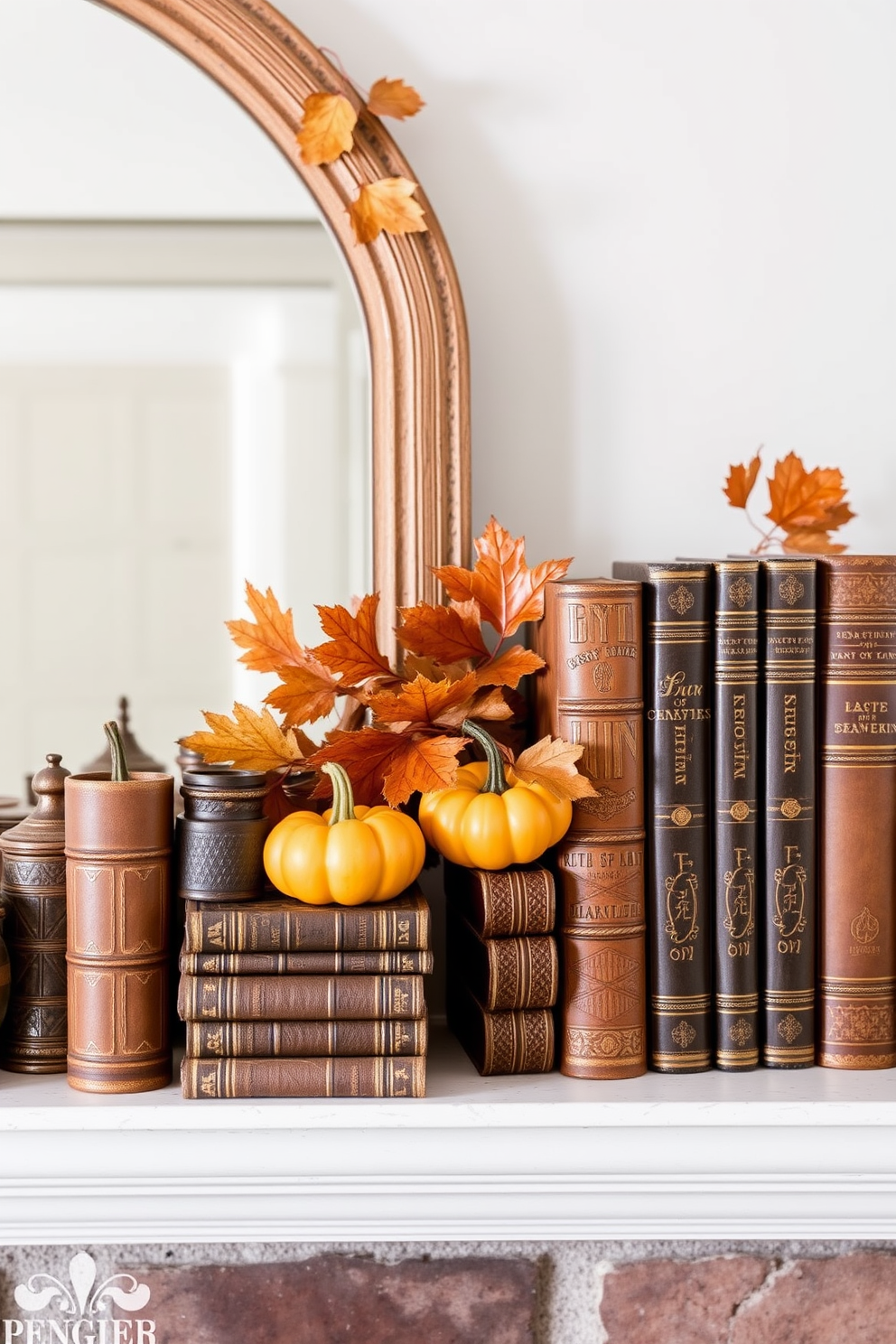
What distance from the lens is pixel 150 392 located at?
37.8 inches

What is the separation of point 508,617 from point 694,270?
0.34m

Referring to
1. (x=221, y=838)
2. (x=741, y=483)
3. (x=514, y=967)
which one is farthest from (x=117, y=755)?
(x=741, y=483)

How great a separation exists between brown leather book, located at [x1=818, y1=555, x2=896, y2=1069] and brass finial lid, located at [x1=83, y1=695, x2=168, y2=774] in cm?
50

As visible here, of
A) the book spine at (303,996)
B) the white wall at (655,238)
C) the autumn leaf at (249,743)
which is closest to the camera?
the book spine at (303,996)

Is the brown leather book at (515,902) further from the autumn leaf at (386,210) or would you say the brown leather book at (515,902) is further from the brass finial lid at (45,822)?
the autumn leaf at (386,210)

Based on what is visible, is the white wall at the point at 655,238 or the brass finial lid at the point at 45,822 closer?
the brass finial lid at the point at 45,822

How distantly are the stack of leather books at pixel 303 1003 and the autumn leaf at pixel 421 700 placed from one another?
15 cm

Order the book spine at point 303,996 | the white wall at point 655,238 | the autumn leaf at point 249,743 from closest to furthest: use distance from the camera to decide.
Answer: the book spine at point 303,996, the autumn leaf at point 249,743, the white wall at point 655,238

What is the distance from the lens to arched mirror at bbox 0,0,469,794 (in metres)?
0.94

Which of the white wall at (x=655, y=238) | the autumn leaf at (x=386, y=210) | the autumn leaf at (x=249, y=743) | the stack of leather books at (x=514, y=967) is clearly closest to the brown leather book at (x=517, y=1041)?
the stack of leather books at (x=514, y=967)

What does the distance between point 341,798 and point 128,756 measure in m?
0.24

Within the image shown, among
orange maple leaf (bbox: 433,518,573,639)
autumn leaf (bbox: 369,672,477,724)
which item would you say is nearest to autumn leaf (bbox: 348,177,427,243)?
orange maple leaf (bbox: 433,518,573,639)

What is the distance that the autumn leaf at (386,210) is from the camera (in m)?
0.94

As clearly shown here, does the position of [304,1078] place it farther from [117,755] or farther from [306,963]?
[117,755]
